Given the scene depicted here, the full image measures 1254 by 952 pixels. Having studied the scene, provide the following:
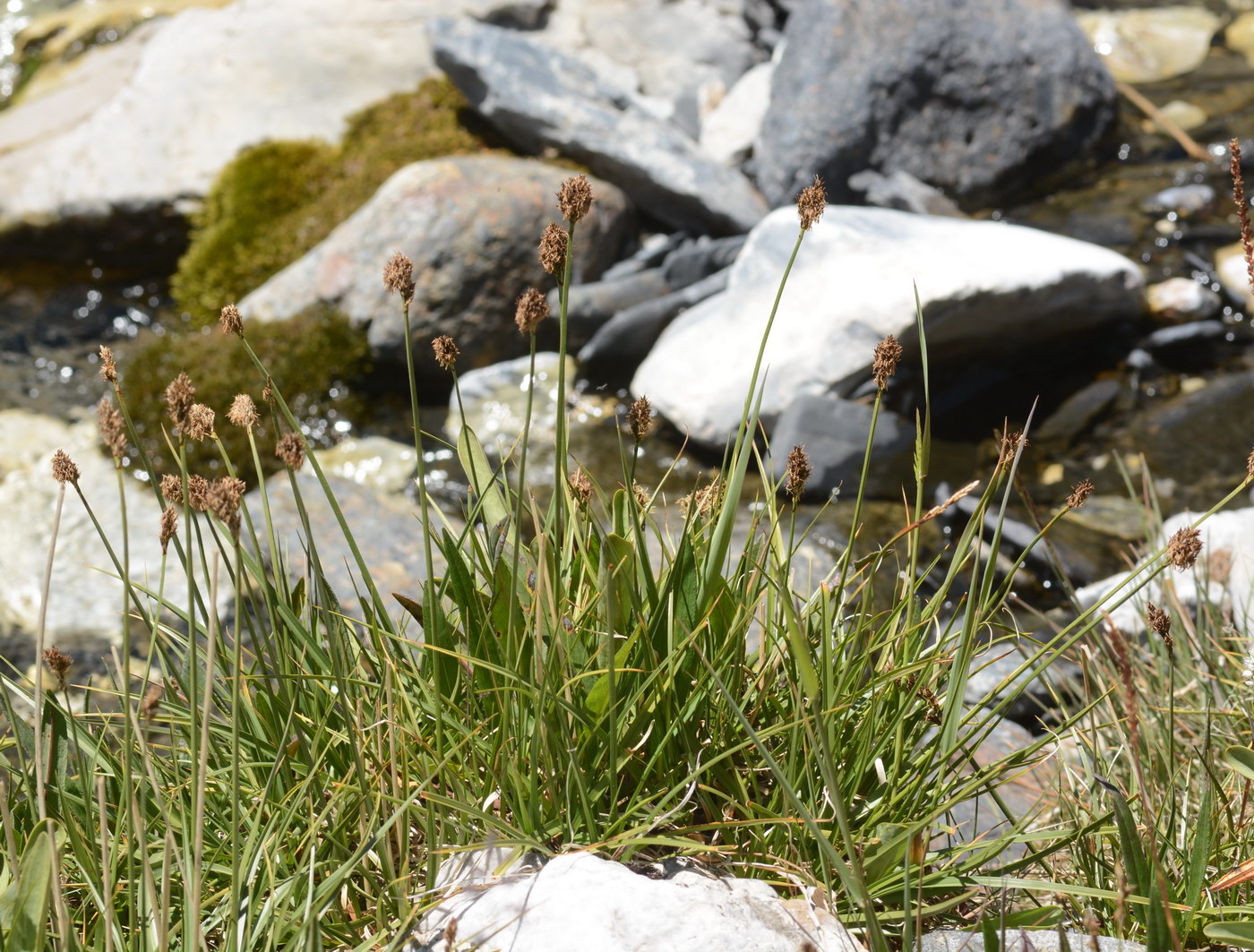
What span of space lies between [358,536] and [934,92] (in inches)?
234

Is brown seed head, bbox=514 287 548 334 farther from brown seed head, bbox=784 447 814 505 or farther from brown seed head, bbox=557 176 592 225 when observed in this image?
brown seed head, bbox=784 447 814 505

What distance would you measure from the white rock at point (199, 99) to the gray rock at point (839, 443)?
5.15 m

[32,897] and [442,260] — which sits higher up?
[32,897]

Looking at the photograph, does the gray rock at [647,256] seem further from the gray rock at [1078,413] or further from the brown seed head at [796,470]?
the brown seed head at [796,470]

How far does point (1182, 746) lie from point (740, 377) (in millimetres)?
3449

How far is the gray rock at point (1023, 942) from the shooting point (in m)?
1.75

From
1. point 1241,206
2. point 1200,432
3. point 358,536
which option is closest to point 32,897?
point 1241,206

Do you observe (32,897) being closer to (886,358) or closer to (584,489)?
(584,489)

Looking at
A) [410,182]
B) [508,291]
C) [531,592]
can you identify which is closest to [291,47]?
[410,182]

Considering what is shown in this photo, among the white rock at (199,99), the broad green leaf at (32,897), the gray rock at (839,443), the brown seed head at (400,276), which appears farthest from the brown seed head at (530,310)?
the white rock at (199,99)

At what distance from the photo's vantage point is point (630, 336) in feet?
21.9

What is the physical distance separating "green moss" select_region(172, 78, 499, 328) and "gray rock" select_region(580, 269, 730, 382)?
2.45m

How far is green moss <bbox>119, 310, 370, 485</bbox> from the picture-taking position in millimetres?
6367

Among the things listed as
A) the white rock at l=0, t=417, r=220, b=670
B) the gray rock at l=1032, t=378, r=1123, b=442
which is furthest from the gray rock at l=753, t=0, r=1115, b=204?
the white rock at l=0, t=417, r=220, b=670
